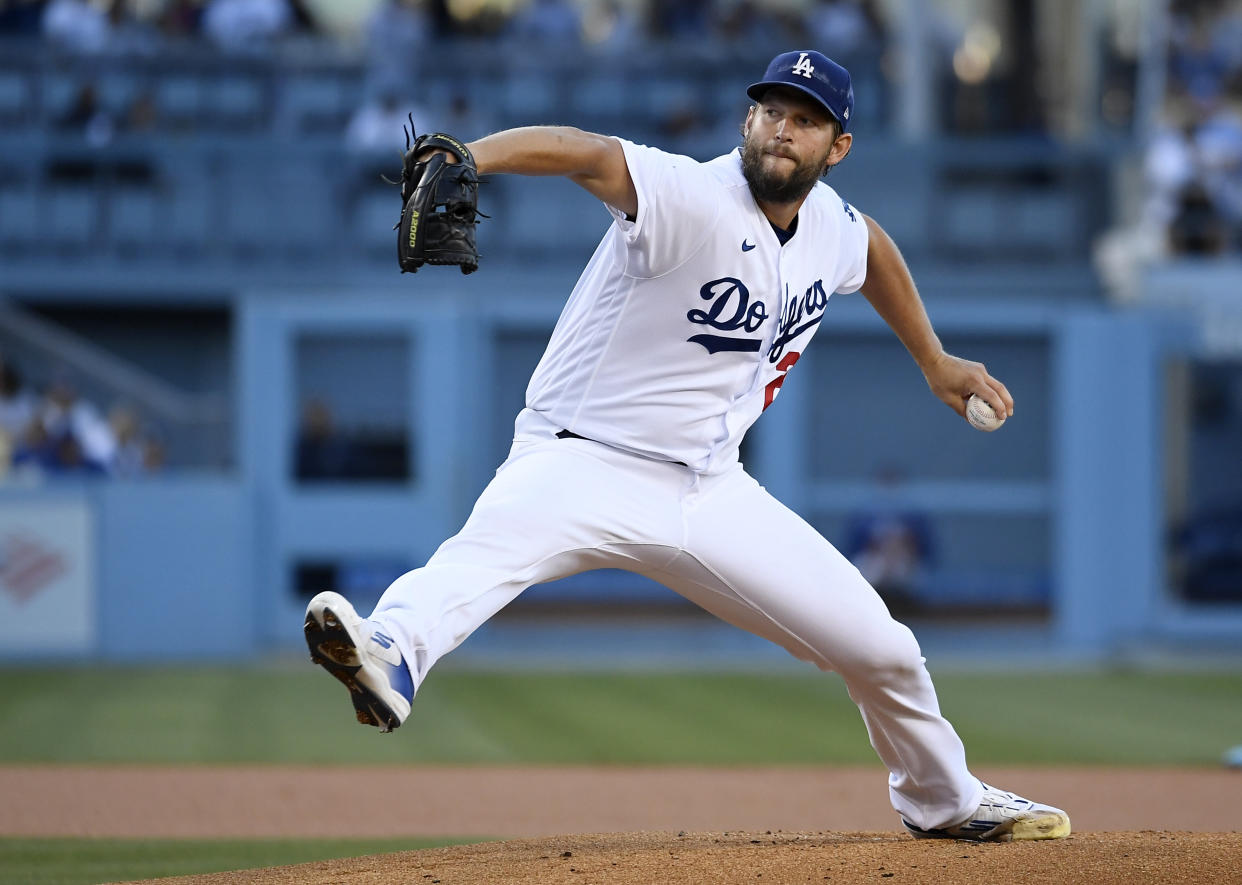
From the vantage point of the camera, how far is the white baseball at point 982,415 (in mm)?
4652

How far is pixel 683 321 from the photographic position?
169 inches

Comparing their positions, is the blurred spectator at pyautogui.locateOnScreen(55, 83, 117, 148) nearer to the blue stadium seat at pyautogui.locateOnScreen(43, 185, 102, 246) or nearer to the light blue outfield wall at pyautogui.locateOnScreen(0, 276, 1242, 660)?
the blue stadium seat at pyautogui.locateOnScreen(43, 185, 102, 246)

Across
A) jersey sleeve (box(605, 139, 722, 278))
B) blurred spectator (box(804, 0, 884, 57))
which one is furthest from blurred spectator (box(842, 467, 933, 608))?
jersey sleeve (box(605, 139, 722, 278))

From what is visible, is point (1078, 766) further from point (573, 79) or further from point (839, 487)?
point (573, 79)

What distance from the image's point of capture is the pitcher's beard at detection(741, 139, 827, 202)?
169 inches

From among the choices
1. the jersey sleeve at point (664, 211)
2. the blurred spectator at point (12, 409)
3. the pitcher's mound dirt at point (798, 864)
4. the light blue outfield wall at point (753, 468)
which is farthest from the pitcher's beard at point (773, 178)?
the blurred spectator at point (12, 409)

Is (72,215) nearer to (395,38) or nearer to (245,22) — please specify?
(245,22)

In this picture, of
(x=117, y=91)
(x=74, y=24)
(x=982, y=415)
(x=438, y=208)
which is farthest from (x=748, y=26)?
(x=438, y=208)

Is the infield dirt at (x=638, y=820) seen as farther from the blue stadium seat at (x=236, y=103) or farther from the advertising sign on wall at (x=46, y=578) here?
the blue stadium seat at (x=236, y=103)

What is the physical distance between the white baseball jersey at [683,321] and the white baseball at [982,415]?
588 mm

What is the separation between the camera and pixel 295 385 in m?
12.7

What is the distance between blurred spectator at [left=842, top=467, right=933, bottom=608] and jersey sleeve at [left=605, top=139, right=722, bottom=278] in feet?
28.7

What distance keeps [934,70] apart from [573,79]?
12.6 ft

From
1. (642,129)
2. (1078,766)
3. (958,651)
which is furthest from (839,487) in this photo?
(1078,766)
